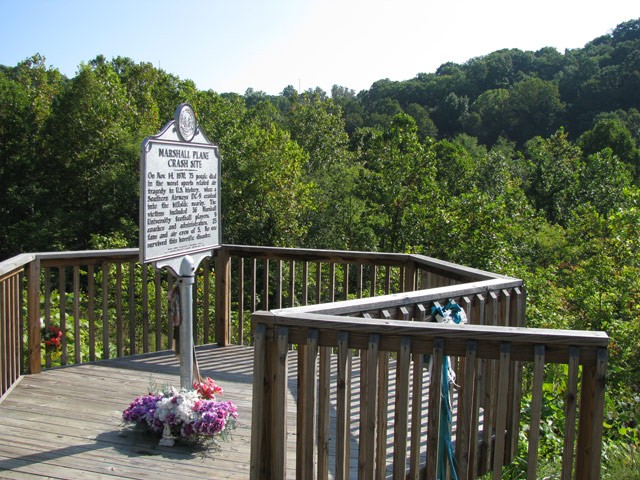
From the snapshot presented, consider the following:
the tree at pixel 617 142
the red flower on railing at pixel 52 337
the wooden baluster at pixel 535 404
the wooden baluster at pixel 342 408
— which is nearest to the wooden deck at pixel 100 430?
the red flower on railing at pixel 52 337

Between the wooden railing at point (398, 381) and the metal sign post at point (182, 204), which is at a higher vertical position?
the metal sign post at point (182, 204)

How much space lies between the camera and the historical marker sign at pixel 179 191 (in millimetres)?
3875

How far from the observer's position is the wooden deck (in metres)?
3.50

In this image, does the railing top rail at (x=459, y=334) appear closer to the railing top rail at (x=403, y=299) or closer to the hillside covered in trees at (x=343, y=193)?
the railing top rail at (x=403, y=299)

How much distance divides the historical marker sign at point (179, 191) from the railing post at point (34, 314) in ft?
4.83

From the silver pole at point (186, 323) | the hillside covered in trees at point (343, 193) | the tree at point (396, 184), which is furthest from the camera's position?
the tree at point (396, 184)

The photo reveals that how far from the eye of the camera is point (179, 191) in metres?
4.24

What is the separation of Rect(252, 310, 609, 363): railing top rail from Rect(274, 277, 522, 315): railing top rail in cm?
9

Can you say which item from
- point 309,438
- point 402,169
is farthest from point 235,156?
point 309,438

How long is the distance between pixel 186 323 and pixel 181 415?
2.08 feet

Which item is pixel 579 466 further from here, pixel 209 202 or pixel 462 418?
pixel 209 202

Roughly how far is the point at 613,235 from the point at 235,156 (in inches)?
595

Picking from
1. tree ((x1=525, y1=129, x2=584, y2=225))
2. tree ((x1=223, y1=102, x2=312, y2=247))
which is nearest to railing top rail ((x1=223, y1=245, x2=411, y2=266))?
tree ((x1=223, y1=102, x2=312, y2=247))

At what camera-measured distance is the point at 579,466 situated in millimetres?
2506
